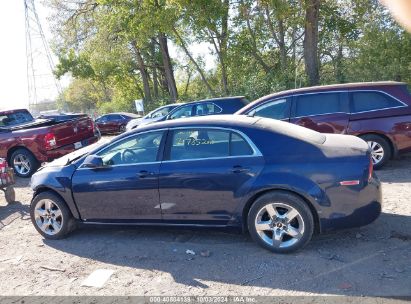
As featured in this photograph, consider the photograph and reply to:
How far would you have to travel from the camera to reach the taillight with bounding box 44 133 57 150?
29.3 ft

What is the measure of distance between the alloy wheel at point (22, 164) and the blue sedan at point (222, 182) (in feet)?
15.9

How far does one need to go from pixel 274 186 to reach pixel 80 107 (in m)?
67.8

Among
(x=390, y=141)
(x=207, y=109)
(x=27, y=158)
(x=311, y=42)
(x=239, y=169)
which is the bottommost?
(x=390, y=141)

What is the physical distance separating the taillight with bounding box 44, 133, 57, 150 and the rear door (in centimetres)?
556

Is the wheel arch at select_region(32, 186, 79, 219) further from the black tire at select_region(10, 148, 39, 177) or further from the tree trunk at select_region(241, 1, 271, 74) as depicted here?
the tree trunk at select_region(241, 1, 271, 74)

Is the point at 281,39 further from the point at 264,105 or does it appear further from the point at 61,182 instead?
the point at 61,182

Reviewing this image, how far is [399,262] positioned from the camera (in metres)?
3.74

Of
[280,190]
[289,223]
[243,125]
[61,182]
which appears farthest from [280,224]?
[61,182]

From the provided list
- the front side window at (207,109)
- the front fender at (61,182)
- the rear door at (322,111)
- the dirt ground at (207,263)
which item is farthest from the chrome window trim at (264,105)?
the front fender at (61,182)

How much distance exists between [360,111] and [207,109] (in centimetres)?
474

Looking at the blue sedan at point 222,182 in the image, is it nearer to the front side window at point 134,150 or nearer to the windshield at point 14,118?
the front side window at point 134,150

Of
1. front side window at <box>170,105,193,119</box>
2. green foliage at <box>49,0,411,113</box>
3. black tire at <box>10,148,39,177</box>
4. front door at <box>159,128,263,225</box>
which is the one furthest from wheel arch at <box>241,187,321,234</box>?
green foliage at <box>49,0,411,113</box>

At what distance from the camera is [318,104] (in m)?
7.50

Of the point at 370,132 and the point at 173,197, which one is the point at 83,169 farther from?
the point at 370,132
